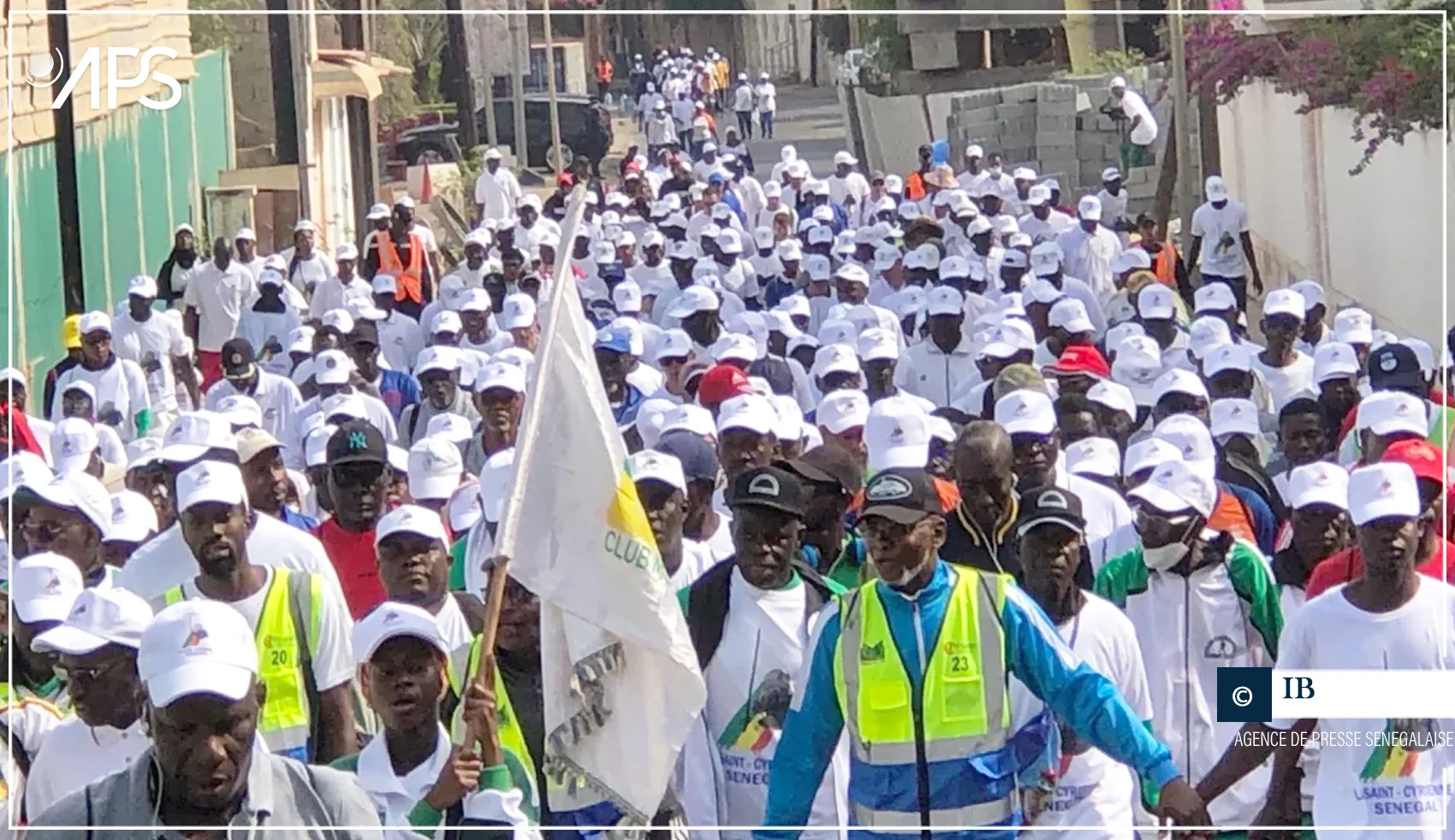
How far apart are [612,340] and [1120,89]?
14.4 meters

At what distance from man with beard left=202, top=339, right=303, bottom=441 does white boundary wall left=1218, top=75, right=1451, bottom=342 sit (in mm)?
4959

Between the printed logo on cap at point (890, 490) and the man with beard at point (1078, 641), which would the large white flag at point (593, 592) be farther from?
the man with beard at point (1078, 641)

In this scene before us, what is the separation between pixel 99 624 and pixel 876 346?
5.74 m

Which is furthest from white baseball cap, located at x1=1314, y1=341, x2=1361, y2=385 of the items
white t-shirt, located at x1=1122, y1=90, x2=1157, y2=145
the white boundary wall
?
white t-shirt, located at x1=1122, y1=90, x2=1157, y2=145

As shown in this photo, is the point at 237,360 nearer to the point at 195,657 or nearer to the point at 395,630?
the point at 395,630

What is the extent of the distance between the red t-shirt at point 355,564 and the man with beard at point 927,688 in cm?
218

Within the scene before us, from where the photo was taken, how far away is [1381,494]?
19.9 ft

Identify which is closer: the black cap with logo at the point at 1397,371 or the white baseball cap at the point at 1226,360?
the black cap with logo at the point at 1397,371

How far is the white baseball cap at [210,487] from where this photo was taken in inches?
254

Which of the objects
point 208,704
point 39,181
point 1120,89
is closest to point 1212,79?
point 1120,89

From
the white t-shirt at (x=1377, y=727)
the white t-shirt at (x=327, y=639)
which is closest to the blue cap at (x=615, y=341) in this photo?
the white t-shirt at (x=327, y=639)

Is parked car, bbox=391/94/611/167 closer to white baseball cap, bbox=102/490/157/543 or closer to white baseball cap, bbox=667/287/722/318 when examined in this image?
white baseball cap, bbox=667/287/722/318

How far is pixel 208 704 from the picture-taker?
434cm

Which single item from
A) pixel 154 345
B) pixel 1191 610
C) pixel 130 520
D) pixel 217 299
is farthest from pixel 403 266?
pixel 1191 610
